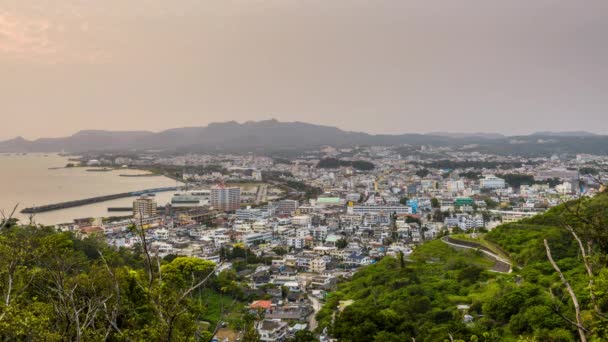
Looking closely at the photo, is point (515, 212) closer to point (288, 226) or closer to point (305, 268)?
point (288, 226)

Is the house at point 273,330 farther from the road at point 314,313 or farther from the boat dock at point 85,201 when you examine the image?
the boat dock at point 85,201

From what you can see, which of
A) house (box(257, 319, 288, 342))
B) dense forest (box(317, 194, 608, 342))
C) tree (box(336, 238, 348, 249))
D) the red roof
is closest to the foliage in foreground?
dense forest (box(317, 194, 608, 342))

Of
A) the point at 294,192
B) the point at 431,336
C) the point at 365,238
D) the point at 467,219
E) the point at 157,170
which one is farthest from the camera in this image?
the point at 157,170

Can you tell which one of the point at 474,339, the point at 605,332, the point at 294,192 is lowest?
the point at 294,192

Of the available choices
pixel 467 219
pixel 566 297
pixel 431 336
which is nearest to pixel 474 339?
pixel 431 336

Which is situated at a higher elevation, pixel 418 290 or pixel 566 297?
pixel 566 297

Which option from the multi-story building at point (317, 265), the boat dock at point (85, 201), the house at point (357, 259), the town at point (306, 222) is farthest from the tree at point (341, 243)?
the boat dock at point (85, 201)
